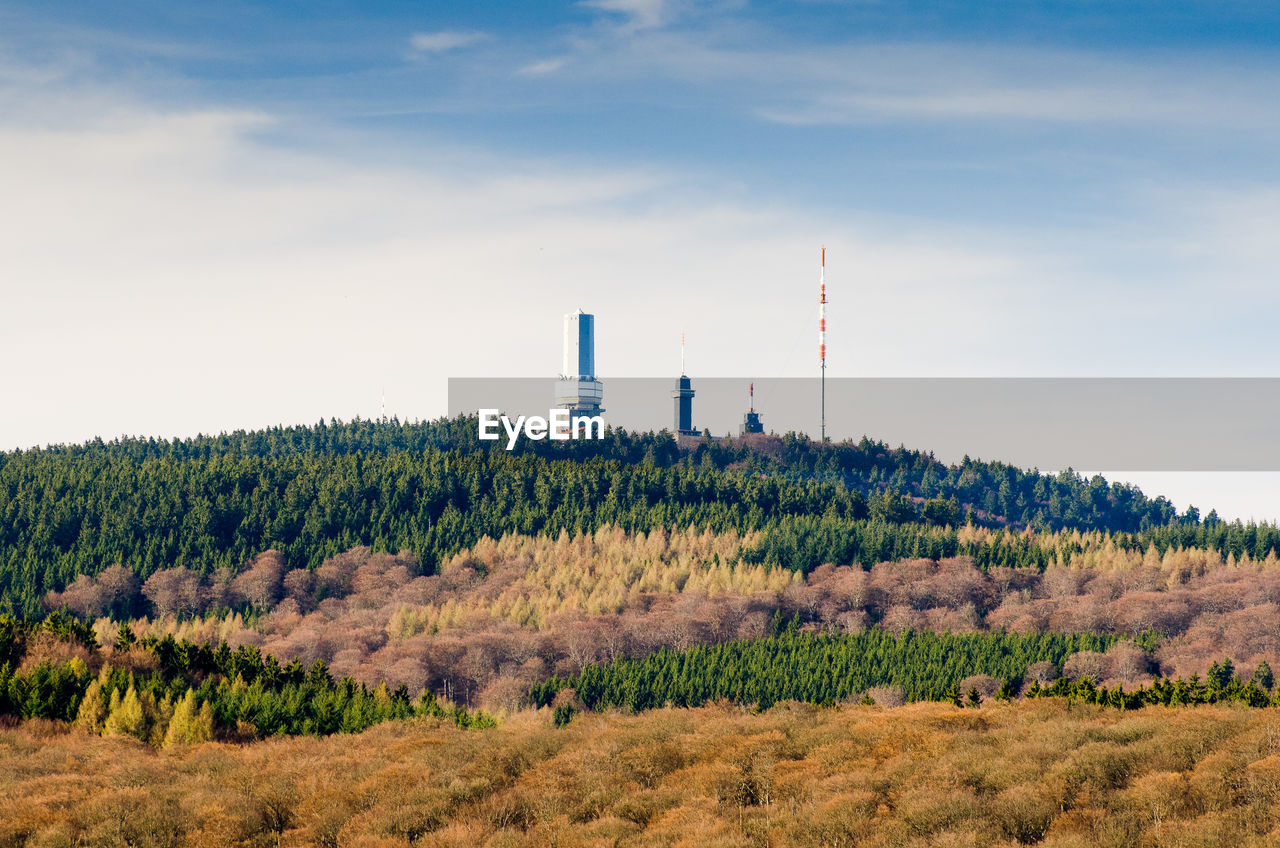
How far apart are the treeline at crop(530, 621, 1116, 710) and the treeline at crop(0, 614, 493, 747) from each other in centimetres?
4473

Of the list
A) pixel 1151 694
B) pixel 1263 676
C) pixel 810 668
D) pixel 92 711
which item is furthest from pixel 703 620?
pixel 92 711

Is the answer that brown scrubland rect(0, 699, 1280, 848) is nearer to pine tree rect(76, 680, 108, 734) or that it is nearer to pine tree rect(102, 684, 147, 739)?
pine tree rect(102, 684, 147, 739)

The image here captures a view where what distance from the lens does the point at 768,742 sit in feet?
198

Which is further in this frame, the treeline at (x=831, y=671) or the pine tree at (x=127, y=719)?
the treeline at (x=831, y=671)

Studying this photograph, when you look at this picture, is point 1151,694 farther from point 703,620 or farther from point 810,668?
point 703,620

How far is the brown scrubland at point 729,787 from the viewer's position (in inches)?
1786

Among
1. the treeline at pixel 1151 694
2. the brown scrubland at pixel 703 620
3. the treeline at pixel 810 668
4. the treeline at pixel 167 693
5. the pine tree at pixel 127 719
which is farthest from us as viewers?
the brown scrubland at pixel 703 620

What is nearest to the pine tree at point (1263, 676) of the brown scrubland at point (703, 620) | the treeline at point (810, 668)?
the brown scrubland at point (703, 620)

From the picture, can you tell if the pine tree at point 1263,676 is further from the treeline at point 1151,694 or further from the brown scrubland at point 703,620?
the treeline at point 1151,694

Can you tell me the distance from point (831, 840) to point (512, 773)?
1928 cm

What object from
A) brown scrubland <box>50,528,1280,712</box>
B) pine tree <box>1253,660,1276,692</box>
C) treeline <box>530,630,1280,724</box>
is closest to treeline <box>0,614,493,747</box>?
treeline <box>530,630,1280,724</box>

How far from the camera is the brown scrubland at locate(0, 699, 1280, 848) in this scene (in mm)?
45375

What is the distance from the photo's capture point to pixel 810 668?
145875mm

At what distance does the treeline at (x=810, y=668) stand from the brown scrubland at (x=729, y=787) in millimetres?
71621
